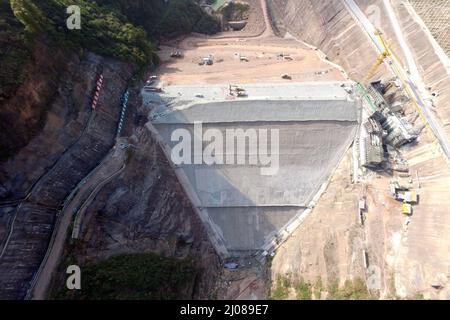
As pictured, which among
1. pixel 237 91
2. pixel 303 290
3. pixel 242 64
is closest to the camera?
pixel 303 290

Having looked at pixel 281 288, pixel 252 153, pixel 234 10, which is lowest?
pixel 281 288

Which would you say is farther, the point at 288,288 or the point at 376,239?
the point at 288,288

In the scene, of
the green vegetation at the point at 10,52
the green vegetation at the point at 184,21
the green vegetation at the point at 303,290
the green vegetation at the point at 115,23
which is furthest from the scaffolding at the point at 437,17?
the green vegetation at the point at 10,52

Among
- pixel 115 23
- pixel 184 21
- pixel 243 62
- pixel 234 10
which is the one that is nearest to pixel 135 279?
pixel 115 23

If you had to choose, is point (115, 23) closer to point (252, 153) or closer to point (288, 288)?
point (252, 153)

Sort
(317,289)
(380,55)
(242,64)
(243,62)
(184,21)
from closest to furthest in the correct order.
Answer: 1. (317,289)
2. (380,55)
3. (242,64)
4. (243,62)
5. (184,21)

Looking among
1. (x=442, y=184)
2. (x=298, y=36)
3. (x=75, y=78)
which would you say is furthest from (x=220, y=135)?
(x=298, y=36)
